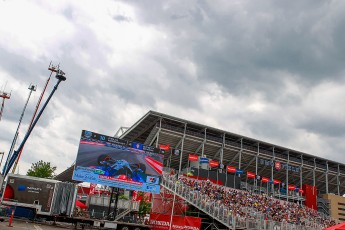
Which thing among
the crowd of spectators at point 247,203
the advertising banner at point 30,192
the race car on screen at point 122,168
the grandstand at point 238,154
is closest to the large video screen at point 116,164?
the race car on screen at point 122,168

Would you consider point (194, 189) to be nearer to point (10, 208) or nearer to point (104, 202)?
point (104, 202)

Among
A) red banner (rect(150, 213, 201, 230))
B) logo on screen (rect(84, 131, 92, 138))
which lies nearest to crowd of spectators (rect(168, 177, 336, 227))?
red banner (rect(150, 213, 201, 230))

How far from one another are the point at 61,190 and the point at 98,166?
3.92m

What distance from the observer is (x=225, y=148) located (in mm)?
58281

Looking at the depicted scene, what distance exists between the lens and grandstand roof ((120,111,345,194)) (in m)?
53.8

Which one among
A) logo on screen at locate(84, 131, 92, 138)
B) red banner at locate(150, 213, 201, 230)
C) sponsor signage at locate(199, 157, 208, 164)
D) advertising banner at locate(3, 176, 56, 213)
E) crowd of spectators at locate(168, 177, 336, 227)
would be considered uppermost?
sponsor signage at locate(199, 157, 208, 164)

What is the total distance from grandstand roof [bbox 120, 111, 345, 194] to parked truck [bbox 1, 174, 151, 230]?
22.5m

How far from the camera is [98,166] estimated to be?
102 ft

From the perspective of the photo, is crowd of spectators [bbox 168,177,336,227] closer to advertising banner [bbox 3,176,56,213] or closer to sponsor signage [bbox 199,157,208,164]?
sponsor signage [bbox 199,157,208,164]

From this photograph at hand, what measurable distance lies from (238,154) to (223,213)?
28.7 m

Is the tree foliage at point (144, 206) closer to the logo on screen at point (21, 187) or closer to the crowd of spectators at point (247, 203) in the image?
the crowd of spectators at point (247, 203)

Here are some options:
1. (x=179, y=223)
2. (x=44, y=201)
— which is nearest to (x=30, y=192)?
(x=44, y=201)

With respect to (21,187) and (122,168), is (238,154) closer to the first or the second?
(122,168)

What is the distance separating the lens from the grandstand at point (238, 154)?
177 feet
